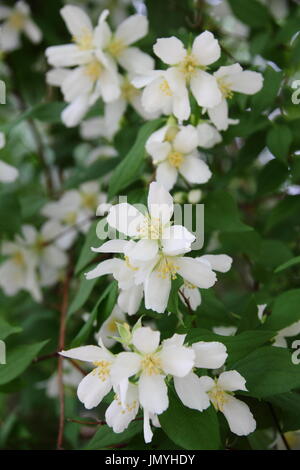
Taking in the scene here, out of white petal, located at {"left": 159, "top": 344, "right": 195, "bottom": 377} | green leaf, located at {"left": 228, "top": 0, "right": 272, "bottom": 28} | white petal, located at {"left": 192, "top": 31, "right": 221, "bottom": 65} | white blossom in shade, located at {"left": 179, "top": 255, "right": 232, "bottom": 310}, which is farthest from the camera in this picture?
green leaf, located at {"left": 228, "top": 0, "right": 272, "bottom": 28}

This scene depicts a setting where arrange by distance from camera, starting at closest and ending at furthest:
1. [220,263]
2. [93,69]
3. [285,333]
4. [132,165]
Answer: [220,263], [285,333], [132,165], [93,69]

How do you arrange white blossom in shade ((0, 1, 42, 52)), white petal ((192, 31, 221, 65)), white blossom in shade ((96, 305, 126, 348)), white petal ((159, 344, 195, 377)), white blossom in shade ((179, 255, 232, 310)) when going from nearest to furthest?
white petal ((159, 344, 195, 377)) < white blossom in shade ((179, 255, 232, 310)) < white petal ((192, 31, 221, 65)) < white blossom in shade ((96, 305, 126, 348)) < white blossom in shade ((0, 1, 42, 52))

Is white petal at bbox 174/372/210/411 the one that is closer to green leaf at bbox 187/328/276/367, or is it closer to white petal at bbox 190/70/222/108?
green leaf at bbox 187/328/276/367

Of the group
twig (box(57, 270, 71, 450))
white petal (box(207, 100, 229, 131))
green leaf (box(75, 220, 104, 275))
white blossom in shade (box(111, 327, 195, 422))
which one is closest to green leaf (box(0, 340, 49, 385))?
twig (box(57, 270, 71, 450))

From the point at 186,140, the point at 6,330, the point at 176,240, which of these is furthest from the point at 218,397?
the point at 186,140

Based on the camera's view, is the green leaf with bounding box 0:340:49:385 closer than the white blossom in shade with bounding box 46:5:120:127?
Yes

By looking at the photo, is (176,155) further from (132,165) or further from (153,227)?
(153,227)
